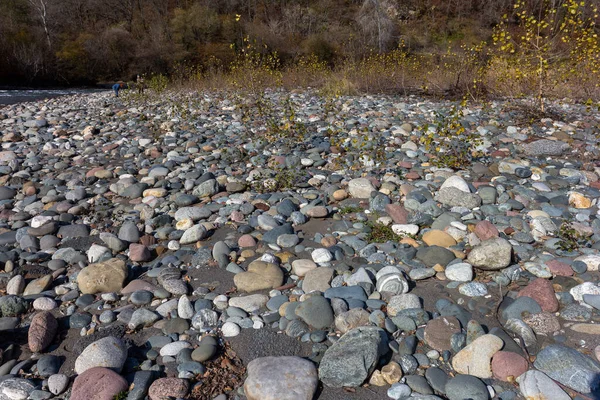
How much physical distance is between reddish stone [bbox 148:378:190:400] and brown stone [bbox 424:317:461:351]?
112 centimetres

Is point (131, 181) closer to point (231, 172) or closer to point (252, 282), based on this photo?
point (231, 172)

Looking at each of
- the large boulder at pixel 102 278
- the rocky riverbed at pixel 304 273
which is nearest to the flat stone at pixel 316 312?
the rocky riverbed at pixel 304 273

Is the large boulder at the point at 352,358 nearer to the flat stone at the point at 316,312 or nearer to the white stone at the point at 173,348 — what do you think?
the flat stone at the point at 316,312

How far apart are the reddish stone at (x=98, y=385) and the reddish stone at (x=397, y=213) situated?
215 centimetres

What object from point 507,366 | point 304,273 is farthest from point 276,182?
point 507,366

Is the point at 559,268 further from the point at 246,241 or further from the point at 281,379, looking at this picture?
the point at 246,241

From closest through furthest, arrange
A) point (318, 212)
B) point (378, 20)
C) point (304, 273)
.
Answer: point (304, 273), point (318, 212), point (378, 20)

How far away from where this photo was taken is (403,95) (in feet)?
31.4

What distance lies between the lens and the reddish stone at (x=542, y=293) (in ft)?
7.43

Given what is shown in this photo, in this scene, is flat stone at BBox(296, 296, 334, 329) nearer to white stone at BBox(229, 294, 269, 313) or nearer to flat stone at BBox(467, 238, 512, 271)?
white stone at BBox(229, 294, 269, 313)

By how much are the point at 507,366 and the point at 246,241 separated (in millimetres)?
1839

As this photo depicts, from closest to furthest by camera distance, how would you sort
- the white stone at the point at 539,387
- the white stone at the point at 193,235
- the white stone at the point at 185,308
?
1. the white stone at the point at 539,387
2. the white stone at the point at 185,308
3. the white stone at the point at 193,235

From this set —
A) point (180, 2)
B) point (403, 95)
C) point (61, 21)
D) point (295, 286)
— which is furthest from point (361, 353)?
point (180, 2)

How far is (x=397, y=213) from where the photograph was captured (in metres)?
3.37
